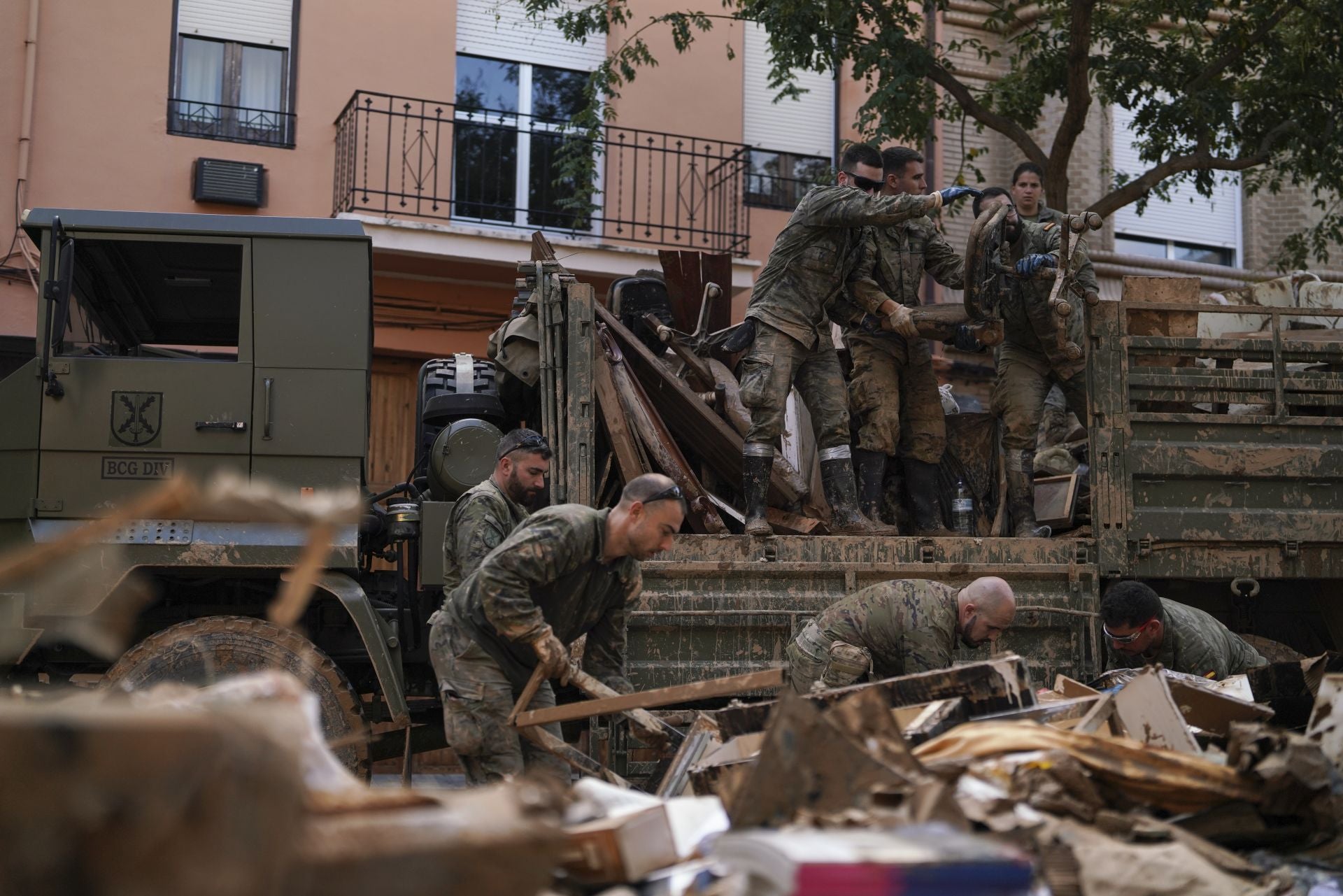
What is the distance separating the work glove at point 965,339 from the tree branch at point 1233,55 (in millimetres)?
5417

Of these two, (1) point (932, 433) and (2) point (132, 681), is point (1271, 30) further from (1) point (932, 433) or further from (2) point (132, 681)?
(2) point (132, 681)

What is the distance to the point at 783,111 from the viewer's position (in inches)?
597

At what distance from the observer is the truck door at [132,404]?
236 inches

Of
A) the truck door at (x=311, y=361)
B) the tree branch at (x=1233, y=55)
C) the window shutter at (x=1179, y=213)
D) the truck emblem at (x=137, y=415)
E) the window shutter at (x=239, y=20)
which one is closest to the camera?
the truck emblem at (x=137, y=415)

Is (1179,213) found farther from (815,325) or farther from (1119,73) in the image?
(815,325)

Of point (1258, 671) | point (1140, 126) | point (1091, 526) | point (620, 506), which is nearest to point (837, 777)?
point (620, 506)

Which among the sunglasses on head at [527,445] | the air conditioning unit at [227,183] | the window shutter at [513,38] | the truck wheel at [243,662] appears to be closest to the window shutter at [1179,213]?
the window shutter at [513,38]

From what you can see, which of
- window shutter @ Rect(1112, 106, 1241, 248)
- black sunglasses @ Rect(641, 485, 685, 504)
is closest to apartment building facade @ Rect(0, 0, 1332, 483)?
window shutter @ Rect(1112, 106, 1241, 248)

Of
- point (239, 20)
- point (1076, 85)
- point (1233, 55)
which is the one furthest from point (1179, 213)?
point (239, 20)

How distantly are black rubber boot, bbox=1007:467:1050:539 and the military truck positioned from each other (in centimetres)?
44

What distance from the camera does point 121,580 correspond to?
19.5 feet

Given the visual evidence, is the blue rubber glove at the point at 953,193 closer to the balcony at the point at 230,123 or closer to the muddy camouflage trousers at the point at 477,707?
the muddy camouflage trousers at the point at 477,707

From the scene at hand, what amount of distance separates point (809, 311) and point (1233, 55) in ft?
21.5

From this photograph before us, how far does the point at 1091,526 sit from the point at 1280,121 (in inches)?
267
